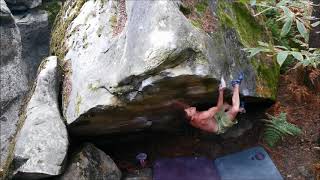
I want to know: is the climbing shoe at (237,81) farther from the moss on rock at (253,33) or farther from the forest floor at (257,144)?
the forest floor at (257,144)

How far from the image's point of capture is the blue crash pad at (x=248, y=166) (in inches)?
239

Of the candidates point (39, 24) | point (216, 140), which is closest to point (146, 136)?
point (216, 140)

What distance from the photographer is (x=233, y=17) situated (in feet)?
21.7

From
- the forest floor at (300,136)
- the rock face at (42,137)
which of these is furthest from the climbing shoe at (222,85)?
the rock face at (42,137)

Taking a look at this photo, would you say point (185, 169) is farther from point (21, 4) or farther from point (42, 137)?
point (21, 4)

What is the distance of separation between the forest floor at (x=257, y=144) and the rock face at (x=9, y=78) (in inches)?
69.8

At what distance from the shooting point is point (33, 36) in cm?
896

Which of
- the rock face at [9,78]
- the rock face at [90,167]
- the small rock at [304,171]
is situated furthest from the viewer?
the rock face at [9,78]

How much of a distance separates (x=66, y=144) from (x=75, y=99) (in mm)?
607

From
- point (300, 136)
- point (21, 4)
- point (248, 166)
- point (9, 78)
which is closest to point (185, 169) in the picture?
point (248, 166)

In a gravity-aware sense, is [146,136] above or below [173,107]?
below

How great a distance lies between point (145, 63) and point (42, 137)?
1719 millimetres

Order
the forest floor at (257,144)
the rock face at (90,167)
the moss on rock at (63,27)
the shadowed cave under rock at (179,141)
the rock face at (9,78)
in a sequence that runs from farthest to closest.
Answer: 1. the rock face at (9,78)
2. the moss on rock at (63,27)
3. the shadowed cave under rock at (179,141)
4. the forest floor at (257,144)
5. the rock face at (90,167)

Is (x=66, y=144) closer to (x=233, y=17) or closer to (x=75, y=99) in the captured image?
(x=75, y=99)
